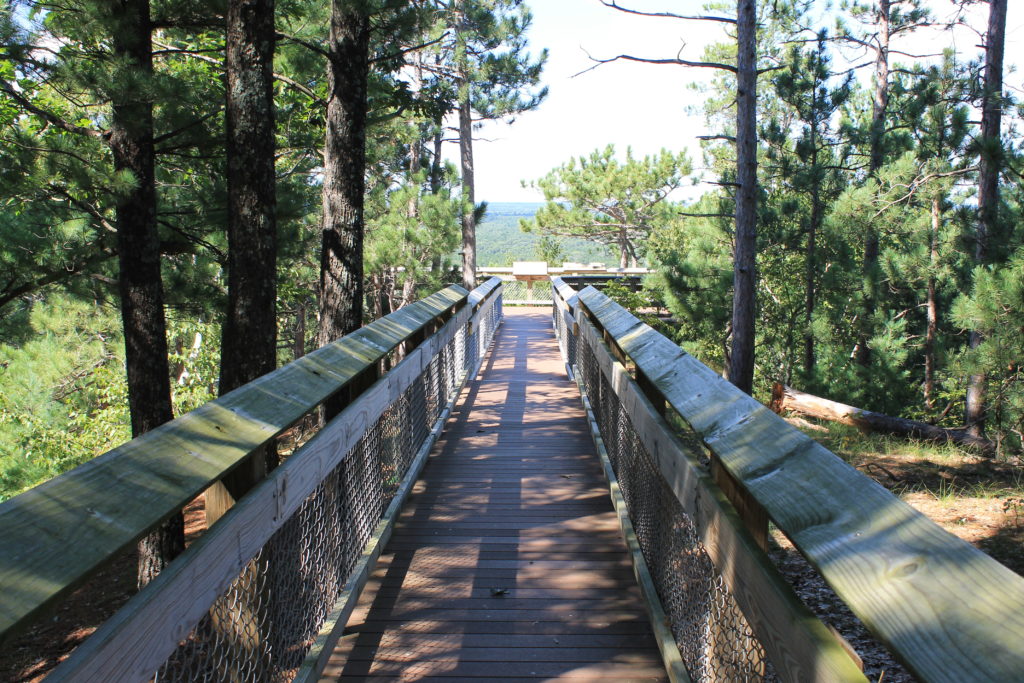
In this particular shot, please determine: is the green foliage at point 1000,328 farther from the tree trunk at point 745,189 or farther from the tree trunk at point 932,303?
the tree trunk at point 932,303

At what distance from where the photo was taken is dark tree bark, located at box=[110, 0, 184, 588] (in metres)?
5.72

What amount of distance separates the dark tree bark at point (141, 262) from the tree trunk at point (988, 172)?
974 cm

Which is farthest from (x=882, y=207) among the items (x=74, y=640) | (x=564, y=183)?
(x=564, y=183)

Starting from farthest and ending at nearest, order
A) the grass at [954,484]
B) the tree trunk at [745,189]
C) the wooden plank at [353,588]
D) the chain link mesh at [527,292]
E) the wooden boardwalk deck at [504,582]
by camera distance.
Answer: the chain link mesh at [527,292] < the tree trunk at [745,189] < the grass at [954,484] < the wooden boardwalk deck at [504,582] < the wooden plank at [353,588]

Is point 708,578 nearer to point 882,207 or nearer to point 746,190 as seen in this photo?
point 746,190

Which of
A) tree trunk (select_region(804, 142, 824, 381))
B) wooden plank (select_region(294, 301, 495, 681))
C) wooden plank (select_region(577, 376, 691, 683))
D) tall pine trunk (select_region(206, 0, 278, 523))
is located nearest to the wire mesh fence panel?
tree trunk (select_region(804, 142, 824, 381))

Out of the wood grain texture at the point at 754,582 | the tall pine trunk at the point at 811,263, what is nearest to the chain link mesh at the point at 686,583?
the wood grain texture at the point at 754,582

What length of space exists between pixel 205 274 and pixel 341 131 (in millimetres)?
3985

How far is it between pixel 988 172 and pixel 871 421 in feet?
13.4

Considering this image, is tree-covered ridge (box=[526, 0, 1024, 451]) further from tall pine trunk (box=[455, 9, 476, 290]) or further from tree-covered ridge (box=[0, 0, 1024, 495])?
tall pine trunk (box=[455, 9, 476, 290])

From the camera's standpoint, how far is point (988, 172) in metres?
11.1

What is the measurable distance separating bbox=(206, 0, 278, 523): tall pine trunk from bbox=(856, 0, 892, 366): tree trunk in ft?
43.3

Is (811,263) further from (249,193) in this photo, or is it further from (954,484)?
(249,193)

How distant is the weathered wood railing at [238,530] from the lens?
45.8 inches
